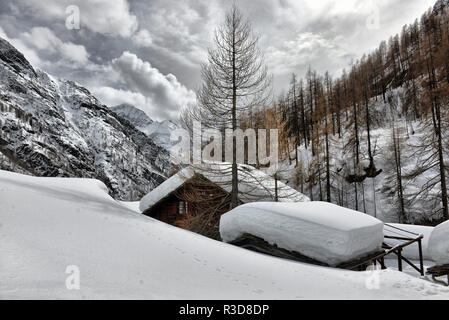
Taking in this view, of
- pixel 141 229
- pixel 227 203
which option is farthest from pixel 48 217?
pixel 227 203

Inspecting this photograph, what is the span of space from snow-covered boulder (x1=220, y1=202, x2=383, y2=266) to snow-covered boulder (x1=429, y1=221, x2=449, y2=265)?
2765 mm

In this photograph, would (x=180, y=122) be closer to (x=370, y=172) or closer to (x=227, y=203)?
(x=227, y=203)

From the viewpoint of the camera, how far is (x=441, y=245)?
288 inches

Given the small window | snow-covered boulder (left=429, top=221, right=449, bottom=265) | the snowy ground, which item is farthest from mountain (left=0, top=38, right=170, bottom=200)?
the snowy ground

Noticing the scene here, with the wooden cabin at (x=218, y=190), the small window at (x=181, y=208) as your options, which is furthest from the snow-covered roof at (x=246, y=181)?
the small window at (x=181, y=208)

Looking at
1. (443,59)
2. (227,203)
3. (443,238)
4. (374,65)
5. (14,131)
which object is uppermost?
(14,131)

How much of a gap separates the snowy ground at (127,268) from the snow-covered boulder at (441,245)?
4.53 metres

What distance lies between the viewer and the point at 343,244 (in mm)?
4766

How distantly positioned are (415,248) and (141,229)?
1437 cm

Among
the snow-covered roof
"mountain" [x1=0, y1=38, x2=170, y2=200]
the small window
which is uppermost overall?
"mountain" [x1=0, y1=38, x2=170, y2=200]

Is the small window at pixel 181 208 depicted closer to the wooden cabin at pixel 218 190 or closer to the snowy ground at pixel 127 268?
the wooden cabin at pixel 218 190

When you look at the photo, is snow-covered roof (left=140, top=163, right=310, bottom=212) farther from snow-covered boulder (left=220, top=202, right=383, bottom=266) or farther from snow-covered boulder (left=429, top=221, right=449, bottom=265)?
snow-covered boulder (left=429, top=221, right=449, bottom=265)

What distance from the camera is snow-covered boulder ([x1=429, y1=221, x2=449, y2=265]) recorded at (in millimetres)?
7194

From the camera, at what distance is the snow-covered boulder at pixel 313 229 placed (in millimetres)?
4852
